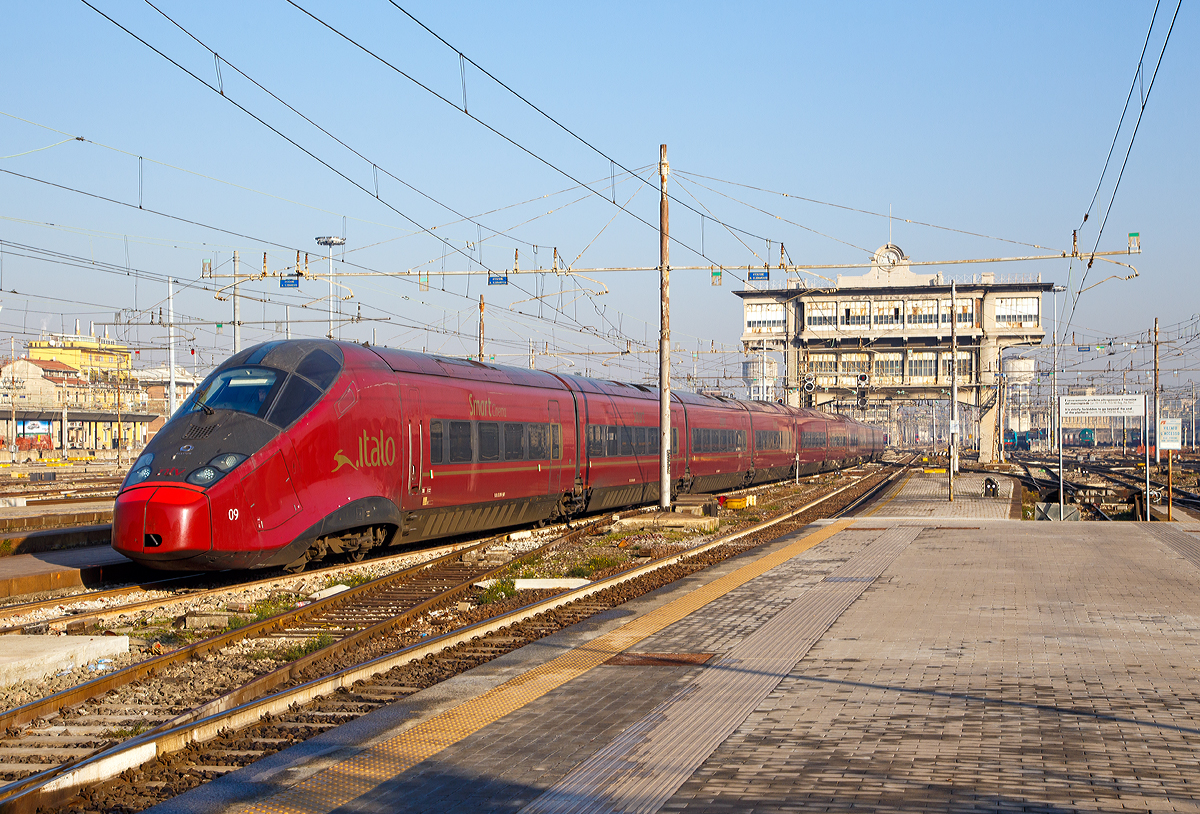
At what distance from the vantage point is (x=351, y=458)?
15.3 m

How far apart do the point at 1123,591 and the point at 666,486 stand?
11846mm

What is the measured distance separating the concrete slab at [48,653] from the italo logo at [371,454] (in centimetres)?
521

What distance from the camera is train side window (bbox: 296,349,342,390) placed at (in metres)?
15.0

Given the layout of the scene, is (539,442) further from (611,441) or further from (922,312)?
(922,312)

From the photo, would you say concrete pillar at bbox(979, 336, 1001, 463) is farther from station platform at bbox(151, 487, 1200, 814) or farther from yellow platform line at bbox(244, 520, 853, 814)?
yellow platform line at bbox(244, 520, 853, 814)

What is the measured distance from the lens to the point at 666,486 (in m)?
24.1

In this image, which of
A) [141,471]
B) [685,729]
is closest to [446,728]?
[685,729]

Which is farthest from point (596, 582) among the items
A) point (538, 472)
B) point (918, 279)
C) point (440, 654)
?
point (918, 279)

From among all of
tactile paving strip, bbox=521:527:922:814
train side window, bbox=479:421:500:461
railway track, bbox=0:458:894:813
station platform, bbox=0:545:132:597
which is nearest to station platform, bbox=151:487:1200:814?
tactile paving strip, bbox=521:527:922:814

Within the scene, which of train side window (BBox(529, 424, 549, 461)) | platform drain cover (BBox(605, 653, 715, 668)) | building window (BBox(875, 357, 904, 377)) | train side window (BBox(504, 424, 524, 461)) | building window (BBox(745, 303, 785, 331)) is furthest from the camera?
building window (BBox(745, 303, 785, 331))

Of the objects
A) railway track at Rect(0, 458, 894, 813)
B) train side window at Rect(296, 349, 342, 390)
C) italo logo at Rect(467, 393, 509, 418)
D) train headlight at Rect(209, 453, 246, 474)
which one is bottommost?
railway track at Rect(0, 458, 894, 813)

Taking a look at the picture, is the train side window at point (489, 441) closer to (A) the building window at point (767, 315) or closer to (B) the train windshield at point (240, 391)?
(B) the train windshield at point (240, 391)

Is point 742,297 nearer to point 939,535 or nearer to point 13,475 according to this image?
point 13,475

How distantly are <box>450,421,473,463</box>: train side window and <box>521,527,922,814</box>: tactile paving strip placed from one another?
25.6 ft
